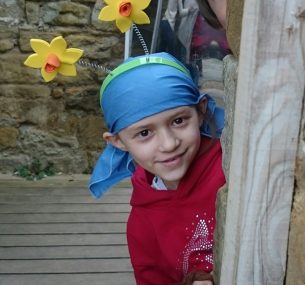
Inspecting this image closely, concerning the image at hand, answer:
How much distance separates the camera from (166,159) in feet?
5.33

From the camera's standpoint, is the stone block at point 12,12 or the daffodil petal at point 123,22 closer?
the daffodil petal at point 123,22

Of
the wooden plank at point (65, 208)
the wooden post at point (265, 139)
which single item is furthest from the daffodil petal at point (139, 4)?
the wooden plank at point (65, 208)

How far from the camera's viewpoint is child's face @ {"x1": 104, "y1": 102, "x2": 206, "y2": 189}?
1.60 metres

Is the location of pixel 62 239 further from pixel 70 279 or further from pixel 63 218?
pixel 70 279

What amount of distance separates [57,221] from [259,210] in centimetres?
286

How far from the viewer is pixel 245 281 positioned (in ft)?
3.70

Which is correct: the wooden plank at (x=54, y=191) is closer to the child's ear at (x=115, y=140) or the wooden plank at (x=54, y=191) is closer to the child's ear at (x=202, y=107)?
the child's ear at (x=115, y=140)

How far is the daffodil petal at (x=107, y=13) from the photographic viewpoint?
187 cm

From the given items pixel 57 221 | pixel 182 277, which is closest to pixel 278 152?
pixel 182 277

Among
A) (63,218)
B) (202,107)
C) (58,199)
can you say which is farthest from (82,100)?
(202,107)

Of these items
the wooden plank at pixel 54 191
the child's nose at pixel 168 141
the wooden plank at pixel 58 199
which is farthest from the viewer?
the wooden plank at pixel 54 191

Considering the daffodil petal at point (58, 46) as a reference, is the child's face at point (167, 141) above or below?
below

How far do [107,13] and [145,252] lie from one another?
71 cm

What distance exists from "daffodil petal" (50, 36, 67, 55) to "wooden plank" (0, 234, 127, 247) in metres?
1.77
